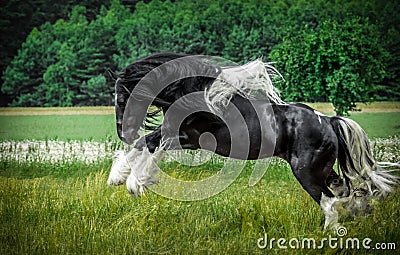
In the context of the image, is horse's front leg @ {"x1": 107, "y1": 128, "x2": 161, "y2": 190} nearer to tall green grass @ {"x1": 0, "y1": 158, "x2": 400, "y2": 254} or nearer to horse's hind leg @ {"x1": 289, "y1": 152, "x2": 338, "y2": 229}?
tall green grass @ {"x1": 0, "y1": 158, "x2": 400, "y2": 254}

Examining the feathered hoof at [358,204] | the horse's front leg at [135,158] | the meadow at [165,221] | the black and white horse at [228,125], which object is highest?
the black and white horse at [228,125]

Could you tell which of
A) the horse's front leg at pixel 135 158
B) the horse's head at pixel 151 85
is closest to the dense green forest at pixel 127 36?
the horse's head at pixel 151 85

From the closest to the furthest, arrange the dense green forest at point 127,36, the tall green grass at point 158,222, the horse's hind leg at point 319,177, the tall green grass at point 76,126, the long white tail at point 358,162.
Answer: the tall green grass at point 158,222 → the horse's hind leg at point 319,177 → the long white tail at point 358,162 → the tall green grass at point 76,126 → the dense green forest at point 127,36

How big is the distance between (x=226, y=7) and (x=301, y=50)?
1206 cm

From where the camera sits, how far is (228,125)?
4.11 metres

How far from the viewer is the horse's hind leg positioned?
4082 millimetres

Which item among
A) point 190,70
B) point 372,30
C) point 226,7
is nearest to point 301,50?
point 372,30

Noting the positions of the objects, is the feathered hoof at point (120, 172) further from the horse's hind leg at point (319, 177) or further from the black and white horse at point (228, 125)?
the horse's hind leg at point (319, 177)

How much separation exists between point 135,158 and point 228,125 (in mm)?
727

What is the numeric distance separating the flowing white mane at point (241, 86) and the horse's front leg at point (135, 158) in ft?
1.59

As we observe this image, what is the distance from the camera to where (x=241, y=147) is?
4.12 m

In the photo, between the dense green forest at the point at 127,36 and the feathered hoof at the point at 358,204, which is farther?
the dense green forest at the point at 127,36

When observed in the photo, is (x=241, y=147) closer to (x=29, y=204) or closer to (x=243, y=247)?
(x=243, y=247)

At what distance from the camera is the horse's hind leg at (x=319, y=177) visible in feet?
13.4
